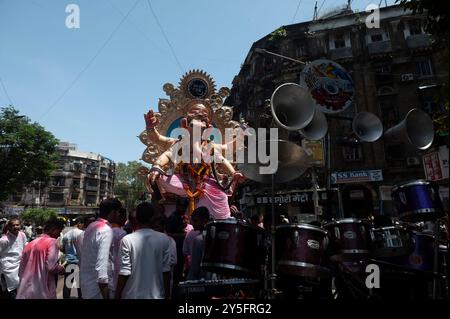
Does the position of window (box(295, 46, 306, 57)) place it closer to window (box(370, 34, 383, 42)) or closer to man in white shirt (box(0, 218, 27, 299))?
window (box(370, 34, 383, 42))

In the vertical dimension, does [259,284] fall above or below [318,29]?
below

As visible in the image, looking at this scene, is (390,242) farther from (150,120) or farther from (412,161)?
(412,161)

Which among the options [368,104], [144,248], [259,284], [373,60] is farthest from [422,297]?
[373,60]

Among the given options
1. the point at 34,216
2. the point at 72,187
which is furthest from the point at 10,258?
the point at 72,187

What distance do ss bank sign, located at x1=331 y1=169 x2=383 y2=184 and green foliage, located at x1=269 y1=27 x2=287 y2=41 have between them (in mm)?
12323

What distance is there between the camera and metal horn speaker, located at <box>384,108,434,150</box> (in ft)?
18.5

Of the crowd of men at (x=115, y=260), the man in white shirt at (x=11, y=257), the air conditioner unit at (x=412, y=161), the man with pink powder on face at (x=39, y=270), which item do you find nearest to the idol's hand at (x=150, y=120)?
the crowd of men at (x=115, y=260)

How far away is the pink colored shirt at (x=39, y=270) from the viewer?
383 cm

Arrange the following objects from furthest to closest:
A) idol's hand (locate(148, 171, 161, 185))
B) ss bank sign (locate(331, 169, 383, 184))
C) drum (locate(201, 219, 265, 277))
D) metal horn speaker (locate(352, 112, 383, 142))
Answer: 1. ss bank sign (locate(331, 169, 383, 184))
2. metal horn speaker (locate(352, 112, 383, 142))
3. idol's hand (locate(148, 171, 161, 185))
4. drum (locate(201, 219, 265, 277))

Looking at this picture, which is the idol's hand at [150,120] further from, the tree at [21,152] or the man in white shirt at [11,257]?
the tree at [21,152]

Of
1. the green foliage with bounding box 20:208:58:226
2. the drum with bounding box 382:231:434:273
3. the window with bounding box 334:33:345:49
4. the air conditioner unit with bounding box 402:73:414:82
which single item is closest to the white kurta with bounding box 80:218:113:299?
the drum with bounding box 382:231:434:273

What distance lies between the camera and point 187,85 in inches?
352

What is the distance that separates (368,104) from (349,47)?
15.3ft
